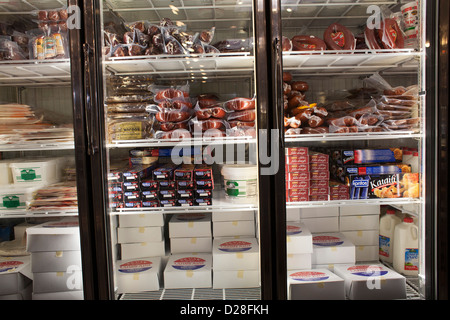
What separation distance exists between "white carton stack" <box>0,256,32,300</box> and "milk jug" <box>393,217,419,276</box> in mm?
2227

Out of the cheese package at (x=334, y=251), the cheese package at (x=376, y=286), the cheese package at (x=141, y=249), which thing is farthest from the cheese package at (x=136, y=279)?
the cheese package at (x=376, y=286)

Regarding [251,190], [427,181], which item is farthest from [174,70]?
[427,181]

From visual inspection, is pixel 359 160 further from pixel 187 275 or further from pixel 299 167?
pixel 187 275

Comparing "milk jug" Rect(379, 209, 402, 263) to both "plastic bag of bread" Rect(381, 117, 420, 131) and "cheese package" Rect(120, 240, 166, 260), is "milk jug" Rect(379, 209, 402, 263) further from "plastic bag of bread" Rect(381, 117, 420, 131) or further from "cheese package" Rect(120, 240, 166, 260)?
"cheese package" Rect(120, 240, 166, 260)

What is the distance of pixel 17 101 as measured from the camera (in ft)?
6.88

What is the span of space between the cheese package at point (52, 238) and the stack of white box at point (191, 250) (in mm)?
559

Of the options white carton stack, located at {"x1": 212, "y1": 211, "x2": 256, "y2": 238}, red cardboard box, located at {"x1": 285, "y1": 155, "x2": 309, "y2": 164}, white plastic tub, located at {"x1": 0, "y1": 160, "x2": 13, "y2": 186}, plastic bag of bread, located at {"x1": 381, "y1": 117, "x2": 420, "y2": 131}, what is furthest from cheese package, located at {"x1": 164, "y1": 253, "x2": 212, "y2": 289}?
plastic bag of bread, located at {"x1": 381, "y1": 117, "x2": 420, "y2": 131}

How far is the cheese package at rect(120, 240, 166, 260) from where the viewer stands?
1940 millimetres

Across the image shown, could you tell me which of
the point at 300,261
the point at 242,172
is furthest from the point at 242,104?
the point at 300,261

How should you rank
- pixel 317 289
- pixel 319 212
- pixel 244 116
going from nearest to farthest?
1. pixel 317 289
2. pixel 244 116
3. pixel 319 212

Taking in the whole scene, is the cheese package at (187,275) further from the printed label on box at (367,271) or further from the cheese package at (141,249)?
the printed label on box at (367,271)

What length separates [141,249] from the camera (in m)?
1.94

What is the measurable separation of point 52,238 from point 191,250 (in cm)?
81

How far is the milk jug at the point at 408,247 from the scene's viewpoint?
1.86 m
